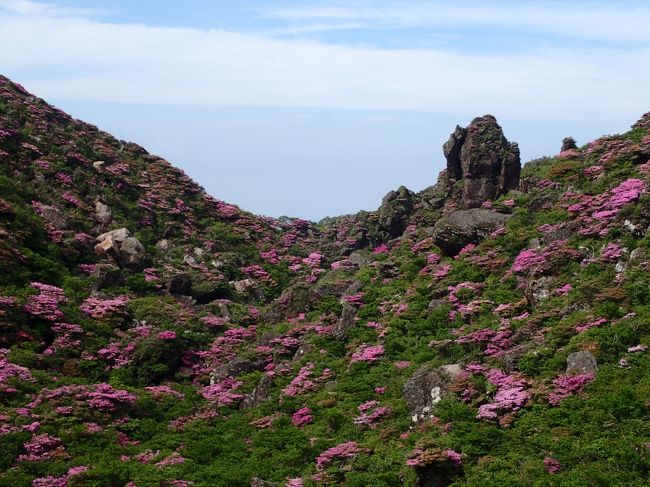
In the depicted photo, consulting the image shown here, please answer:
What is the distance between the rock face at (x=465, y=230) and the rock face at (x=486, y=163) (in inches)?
225

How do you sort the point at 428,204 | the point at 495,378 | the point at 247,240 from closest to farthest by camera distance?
the point at 495,378 → the point at 428,204 → the point at 247,240

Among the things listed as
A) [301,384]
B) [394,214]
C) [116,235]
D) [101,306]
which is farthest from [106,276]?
[394,214]

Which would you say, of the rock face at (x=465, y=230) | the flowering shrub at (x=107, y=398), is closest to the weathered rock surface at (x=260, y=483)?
the flowering shrub at (x=107, y=398)

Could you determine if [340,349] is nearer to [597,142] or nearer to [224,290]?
[224,290]

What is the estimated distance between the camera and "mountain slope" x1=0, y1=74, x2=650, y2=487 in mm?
23812

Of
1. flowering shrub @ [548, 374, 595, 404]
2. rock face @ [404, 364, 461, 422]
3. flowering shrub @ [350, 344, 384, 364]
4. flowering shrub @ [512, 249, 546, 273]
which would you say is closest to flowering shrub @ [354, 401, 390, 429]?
rock face @ [404, 364, 461, 422]

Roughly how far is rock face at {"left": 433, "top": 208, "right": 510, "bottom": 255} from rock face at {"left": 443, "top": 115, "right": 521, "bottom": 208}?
5705 mm

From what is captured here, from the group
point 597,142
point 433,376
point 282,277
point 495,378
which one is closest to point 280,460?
point 433,376

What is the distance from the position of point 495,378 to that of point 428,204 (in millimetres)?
31317

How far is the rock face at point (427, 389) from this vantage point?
27.2m

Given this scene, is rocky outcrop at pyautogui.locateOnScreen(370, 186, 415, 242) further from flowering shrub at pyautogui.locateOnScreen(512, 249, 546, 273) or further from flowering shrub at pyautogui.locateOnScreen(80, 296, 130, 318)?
flowering shrub at pyautogui.locateOnScreen(80, 296, 130, 318)

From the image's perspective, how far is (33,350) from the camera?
3581 cm

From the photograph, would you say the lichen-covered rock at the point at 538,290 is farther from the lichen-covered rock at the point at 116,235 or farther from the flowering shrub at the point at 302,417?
the lichen-covered rock at the point at 116,235

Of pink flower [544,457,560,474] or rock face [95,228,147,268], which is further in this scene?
rock face [95,228,147,268]
